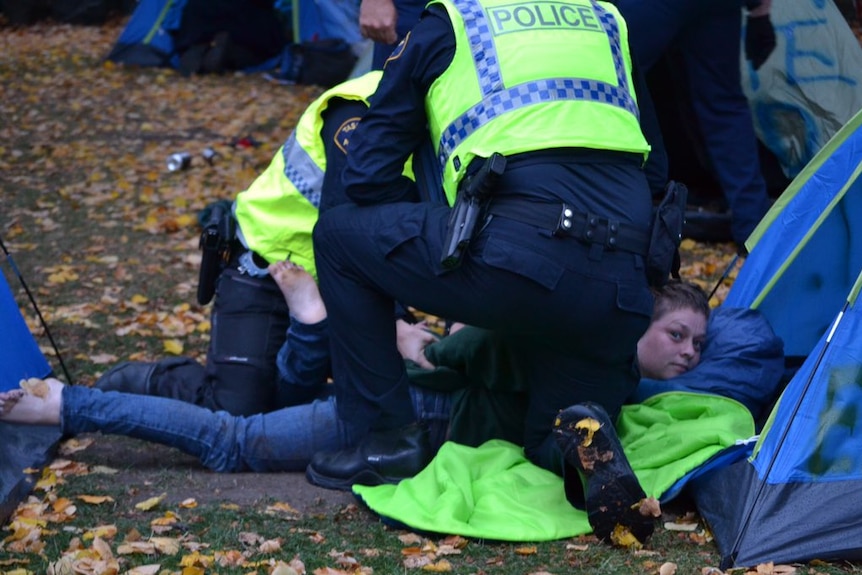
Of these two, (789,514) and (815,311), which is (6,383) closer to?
(789,514)

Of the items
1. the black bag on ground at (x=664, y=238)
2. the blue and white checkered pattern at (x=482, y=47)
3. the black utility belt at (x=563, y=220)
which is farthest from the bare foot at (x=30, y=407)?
the black bag on ground at (x=664, y=238)

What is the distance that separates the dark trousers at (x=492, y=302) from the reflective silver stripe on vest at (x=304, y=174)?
456mm

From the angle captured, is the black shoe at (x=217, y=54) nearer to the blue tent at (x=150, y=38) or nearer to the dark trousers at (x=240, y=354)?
the blue tent at (x=150, y=38)

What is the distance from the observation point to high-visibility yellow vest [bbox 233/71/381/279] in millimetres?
3992

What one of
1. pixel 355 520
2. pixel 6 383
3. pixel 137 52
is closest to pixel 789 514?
pixel 355 520

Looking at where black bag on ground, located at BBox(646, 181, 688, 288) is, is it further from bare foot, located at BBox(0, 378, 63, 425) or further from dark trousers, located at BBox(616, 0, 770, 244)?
dark trousers, located at BBox(616, 0, 770, 244)

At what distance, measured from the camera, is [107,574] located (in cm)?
299

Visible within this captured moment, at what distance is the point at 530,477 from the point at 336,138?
4.11 feet

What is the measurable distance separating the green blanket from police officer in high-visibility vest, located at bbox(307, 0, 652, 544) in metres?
0.28

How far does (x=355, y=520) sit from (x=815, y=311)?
2008 mm

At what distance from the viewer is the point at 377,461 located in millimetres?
3701

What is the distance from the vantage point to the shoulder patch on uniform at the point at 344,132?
380 centimetres

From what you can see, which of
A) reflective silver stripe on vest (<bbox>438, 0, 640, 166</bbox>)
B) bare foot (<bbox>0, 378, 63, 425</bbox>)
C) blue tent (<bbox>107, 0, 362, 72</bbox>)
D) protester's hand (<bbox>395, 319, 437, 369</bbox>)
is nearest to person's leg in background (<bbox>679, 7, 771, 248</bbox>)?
protester's hand (<bbox>395, 319, 437, 369</bbox>)

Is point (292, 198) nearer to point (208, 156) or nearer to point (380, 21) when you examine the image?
point (380, 21)
